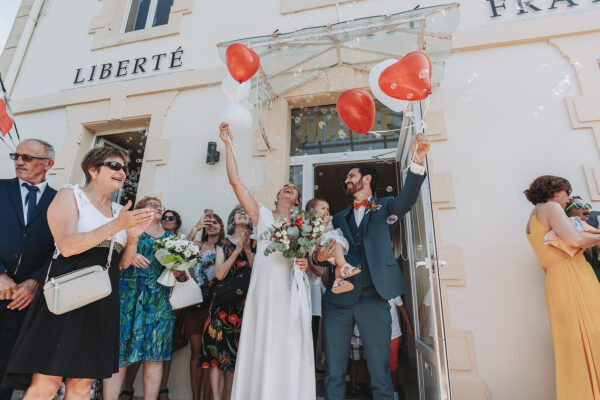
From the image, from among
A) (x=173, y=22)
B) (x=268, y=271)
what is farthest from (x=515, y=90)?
(x=173, y=22)

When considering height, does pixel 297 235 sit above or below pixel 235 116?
below

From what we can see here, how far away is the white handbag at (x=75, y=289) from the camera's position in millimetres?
1843

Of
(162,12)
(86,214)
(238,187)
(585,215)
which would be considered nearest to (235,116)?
(238,187)

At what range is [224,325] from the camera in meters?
3.25

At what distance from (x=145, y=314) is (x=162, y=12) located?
568 cm

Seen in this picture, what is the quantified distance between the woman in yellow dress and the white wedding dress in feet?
6.48

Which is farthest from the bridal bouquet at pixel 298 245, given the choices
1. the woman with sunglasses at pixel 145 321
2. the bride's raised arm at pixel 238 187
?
the woman with sunglasses at pixel 145 321

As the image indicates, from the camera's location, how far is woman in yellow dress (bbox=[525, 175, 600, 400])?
2.53 metres

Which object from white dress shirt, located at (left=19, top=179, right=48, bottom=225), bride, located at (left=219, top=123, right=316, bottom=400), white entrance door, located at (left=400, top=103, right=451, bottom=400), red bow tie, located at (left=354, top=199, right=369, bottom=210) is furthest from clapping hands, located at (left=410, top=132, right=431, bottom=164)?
white dress shirt, located at (left=19, top=179, right=48, bottom=225)

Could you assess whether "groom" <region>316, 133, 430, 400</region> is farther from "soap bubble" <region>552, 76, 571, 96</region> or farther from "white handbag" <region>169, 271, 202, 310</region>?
"soap bubble" <region>552, 76, 571, 96</region>

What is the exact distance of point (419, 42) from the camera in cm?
402

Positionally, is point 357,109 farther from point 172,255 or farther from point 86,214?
point 86,214

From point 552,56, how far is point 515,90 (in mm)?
629

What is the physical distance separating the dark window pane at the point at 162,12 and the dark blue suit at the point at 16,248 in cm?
485
